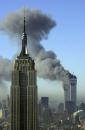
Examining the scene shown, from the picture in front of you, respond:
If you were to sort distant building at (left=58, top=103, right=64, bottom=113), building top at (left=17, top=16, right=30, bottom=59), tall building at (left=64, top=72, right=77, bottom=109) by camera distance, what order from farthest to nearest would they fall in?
distant building at (left=58, top=103, right=64, bottom=113)
tall building at (left=64, top=72, right=77, bottom=109)
building top at (left=17, top=16, right=30, bottom=59)

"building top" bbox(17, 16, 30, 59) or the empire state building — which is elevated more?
"building top" bbox(17, 16, 30, 59)

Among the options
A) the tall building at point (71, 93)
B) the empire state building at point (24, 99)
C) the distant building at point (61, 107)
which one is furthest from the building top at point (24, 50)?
the distant building at point (61, 107)

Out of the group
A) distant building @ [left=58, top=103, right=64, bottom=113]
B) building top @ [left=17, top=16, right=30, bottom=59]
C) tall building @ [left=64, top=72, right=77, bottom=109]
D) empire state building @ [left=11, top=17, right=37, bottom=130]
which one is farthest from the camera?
distant building @ [left=58, top=103, right=64, bottom=113]

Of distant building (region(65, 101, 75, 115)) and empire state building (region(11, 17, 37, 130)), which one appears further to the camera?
distant building (region(65, 101, 75, 115))

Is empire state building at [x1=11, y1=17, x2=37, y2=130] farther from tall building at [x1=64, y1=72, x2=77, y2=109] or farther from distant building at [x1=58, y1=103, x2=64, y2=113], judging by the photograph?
distant building at [x1=58, y1=103, x2=64, y2=113]

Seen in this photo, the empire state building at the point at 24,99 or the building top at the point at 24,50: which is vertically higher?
the building top at the point at 24,50

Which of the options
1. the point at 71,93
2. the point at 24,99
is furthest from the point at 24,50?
the point at 71,93

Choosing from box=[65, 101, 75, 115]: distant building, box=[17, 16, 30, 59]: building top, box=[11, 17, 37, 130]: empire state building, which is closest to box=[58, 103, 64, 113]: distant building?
box=[65, 101, 75, 115]: distant building

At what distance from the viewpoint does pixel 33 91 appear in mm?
29453

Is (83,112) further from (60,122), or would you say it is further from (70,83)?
(70,83)

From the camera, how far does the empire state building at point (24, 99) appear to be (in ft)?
96.5

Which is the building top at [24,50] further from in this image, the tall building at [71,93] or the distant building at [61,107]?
the distant building at [61,107]

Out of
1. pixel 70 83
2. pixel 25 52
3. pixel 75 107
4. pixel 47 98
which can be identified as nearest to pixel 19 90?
pixel 25 52

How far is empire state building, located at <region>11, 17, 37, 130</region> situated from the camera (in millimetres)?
29406
